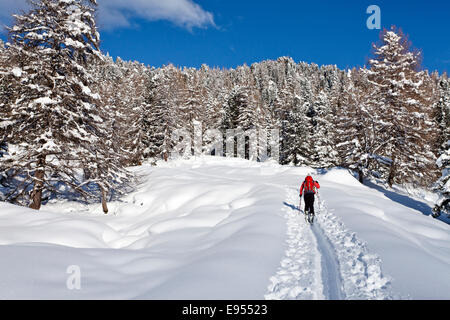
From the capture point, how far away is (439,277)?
5090mm

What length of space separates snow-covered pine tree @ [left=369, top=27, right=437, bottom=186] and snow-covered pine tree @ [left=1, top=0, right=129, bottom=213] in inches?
853

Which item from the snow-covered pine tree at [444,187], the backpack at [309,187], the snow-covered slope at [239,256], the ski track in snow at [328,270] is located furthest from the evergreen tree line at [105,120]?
the ski track in snow at [328,270]

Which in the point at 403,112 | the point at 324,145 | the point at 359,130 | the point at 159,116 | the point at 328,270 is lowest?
the point at 328,270

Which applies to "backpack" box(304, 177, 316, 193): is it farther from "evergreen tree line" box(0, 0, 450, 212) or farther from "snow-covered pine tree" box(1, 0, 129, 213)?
"snow-covered pine tree" box(1, 0, 129, 213)

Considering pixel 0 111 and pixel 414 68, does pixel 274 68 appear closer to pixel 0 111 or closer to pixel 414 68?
pixel 414 68

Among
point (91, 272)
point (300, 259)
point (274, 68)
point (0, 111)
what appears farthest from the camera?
point (274, 68)

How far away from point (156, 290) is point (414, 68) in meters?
25.7

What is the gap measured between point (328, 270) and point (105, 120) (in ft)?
57.8

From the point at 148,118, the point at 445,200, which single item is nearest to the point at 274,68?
the point at 148,118

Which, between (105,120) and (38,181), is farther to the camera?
(105,120)

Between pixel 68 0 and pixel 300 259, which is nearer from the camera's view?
pixel 300 259

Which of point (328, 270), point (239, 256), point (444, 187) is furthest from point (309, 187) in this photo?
point (444, 187)

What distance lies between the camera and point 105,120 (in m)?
18.3

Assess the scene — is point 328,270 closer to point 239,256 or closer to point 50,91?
point 239,256
